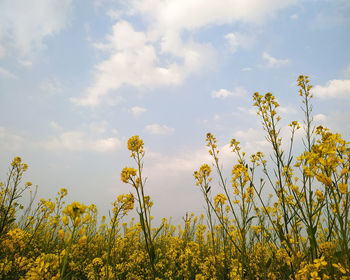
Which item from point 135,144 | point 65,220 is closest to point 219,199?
point 135,144

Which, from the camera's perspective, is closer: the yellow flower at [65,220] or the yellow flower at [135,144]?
the yellow flower at [65,220]

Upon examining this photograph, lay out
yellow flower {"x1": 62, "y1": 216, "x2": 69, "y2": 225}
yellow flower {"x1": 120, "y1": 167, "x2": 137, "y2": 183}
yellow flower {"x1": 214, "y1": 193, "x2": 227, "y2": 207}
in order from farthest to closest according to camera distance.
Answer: yellow flower {"x1": 214, "y1": 193, "x2": 227, "y2": 207}
yellow flower {"x1": 120, "y1": 167, "x2": 137, "y2": 183}
yellow flower {"x1": 62, "y1": 216, "x2": 69, "y2": 225}

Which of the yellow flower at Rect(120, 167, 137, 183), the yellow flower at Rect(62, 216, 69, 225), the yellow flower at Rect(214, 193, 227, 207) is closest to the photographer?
the yellow flower at Rect(62, 216, 69, 225)

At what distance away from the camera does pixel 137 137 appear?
197cm

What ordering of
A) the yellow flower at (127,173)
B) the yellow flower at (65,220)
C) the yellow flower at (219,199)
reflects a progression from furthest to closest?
the yellow flower at (219,199), the yellow flower at (127,173), the yellow flower at (65,220)

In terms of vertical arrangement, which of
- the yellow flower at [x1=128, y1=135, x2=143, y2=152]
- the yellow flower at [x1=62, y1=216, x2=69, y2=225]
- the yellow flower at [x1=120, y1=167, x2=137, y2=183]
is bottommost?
the yellow flower at [x1=62, y1=216, x2=69, y2=225]

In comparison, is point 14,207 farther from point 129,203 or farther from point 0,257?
point 129,203

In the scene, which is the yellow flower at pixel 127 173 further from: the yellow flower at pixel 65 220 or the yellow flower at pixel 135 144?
the yellow flower at pixel 65 220

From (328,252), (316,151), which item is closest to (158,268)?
(328,252)

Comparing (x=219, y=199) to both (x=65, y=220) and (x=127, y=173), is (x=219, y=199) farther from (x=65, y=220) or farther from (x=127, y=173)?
(x=65, y=220)

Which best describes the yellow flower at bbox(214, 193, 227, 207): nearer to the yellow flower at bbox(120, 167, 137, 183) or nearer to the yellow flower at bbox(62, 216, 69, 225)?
the yellow flower at bbox(120, 167, 137, 183)

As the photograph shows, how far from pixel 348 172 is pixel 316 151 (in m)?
0.21

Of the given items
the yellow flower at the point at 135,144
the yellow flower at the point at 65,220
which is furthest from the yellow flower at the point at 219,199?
the yellow flower at the point at 65,220

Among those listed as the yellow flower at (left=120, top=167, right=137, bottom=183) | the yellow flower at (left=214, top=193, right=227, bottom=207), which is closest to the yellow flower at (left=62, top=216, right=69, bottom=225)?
the yellow flower at (left=120, top=167, right=137, bottom=183)
